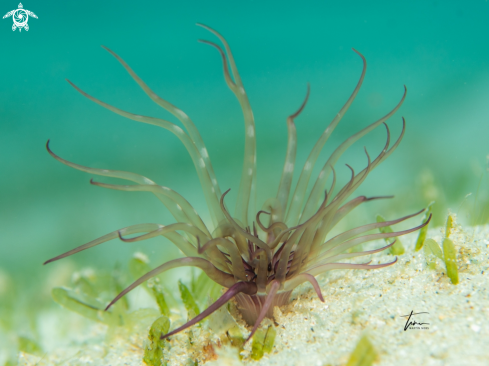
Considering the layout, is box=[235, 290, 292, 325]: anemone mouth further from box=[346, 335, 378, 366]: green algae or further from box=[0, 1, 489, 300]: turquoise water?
box=[0, 1, 489, 300]: turquoise water

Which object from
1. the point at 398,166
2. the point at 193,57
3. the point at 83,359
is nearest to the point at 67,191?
the point at 193,57

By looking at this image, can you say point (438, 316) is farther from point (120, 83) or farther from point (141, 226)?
point (120, 83)

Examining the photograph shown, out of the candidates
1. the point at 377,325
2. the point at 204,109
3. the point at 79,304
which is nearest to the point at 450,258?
the point at 377,325

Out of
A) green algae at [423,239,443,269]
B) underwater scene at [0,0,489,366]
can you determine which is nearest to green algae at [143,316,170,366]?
green algae at [423,239,443,269]

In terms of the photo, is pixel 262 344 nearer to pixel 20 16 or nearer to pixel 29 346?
pixel 29 346

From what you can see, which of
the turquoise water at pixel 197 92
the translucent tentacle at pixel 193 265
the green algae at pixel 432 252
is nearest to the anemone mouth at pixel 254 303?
the translucent tentacle at pixel 193 265
